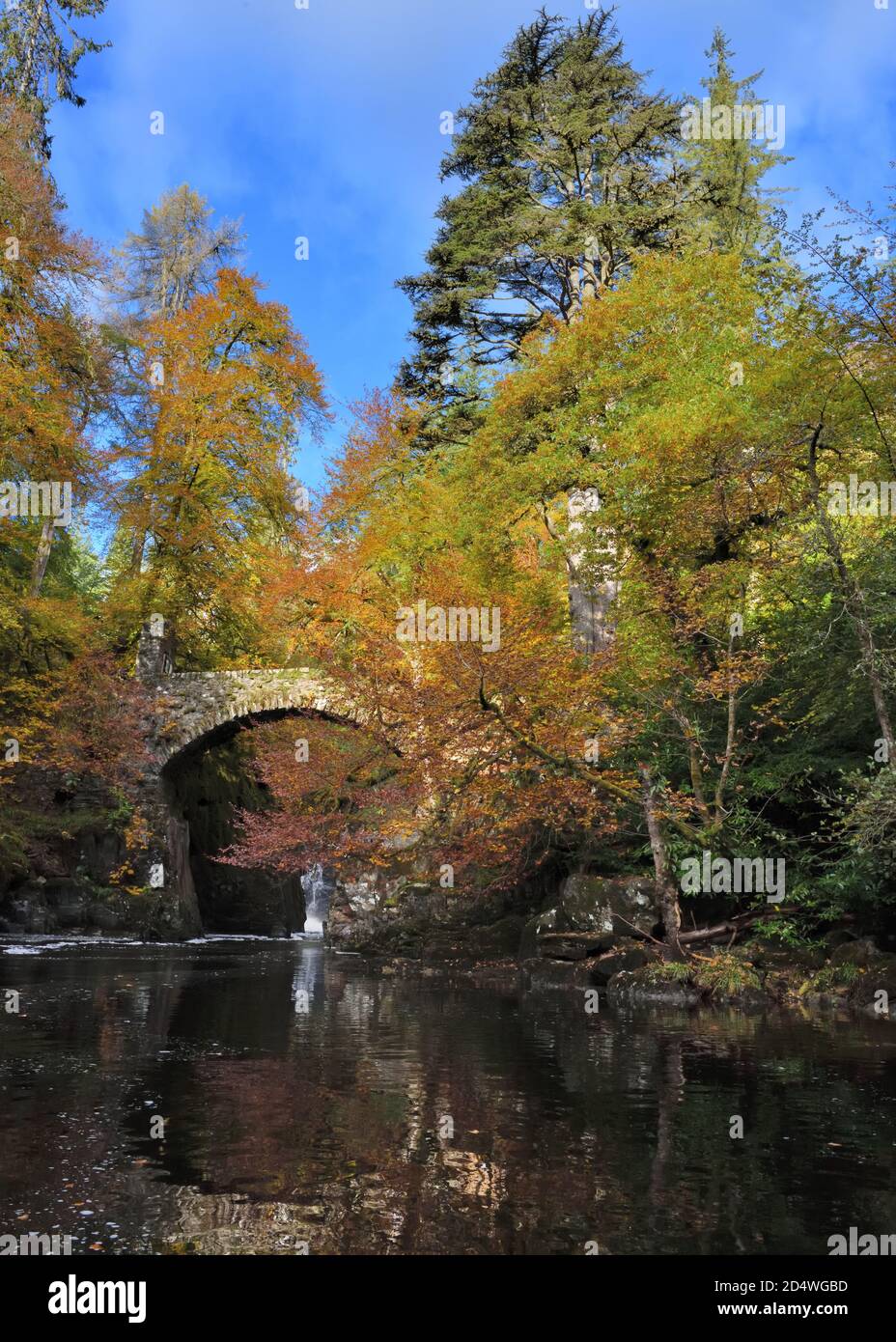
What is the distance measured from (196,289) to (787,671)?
97.3 feet

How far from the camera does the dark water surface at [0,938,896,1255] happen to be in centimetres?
455

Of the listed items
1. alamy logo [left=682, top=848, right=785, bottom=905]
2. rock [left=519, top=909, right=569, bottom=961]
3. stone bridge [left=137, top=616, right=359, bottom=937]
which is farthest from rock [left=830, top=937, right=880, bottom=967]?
stone bridge [left=137, top=616, right=359, bottom=937]

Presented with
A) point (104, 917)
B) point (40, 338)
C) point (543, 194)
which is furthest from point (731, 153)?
point (104, 917)

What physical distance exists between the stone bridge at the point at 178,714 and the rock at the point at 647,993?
14.4m

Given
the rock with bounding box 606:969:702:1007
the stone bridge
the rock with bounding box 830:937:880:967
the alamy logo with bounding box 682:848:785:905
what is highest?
the stone bridge

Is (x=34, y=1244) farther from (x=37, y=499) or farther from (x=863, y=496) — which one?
(x=37, y=499)

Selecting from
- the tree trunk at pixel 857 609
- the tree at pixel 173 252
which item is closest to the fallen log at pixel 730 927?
the tree trunk at pixel 857 609

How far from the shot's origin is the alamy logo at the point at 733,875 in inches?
623

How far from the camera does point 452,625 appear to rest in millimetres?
17875

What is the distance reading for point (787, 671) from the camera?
16922 millimetres

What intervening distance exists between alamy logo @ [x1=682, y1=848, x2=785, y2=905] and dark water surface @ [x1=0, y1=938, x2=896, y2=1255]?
12.0 ft

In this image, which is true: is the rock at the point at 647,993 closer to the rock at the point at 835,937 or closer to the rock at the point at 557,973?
the rock at the point at 557,973
